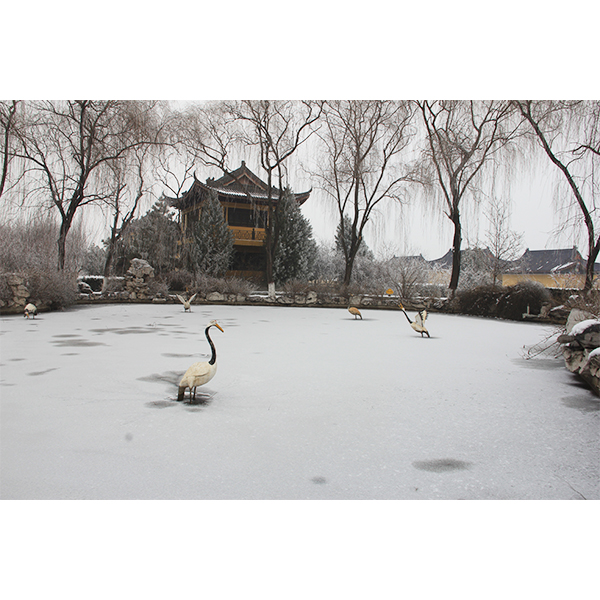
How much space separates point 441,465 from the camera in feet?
4.27

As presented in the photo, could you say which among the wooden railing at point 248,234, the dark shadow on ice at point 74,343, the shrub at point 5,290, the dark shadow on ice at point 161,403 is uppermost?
the wooden railing at point 248,234

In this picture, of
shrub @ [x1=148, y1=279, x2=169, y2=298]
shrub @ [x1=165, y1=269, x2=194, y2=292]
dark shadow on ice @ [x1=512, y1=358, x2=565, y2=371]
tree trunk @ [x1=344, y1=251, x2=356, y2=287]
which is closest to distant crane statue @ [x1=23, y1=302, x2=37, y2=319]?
shrub @ [x1=148, y1=279, x2=169, y2=298]

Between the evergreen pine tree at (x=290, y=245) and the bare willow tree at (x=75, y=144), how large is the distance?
6.26m

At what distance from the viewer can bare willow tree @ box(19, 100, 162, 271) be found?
4215mm

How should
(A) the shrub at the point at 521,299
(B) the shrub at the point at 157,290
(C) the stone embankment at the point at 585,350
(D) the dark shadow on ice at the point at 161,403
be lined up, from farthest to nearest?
1. (B) the shrub at the point at 157,290
2. (A) the shrub at the point at 521,299
3. (C) the stone embankment at the point at 585,350
4. (D) the dark shadow on ice at the point at 161,403

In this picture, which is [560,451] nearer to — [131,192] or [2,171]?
[2,171]

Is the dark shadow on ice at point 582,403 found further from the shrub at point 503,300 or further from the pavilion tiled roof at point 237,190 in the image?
the pavilion tiled roof at point 237,190

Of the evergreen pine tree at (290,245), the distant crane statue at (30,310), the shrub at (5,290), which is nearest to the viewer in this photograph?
the distant crane statue at (30,310)

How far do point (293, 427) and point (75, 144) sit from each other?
17.9 ft

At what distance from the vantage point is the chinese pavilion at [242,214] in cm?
1188

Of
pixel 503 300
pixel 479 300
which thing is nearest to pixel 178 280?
pixel 479 300

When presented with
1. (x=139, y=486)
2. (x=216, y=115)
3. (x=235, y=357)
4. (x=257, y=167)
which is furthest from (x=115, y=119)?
(x=139, y=486)

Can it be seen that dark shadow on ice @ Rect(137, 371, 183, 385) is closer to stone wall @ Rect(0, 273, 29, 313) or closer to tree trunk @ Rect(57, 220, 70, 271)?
Result: stone wall @ Rect(0, 273, 29, 313)

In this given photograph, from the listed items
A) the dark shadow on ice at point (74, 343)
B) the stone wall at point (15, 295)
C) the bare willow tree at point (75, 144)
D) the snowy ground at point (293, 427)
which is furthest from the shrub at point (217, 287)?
the snowy ground at point (293, 427)
